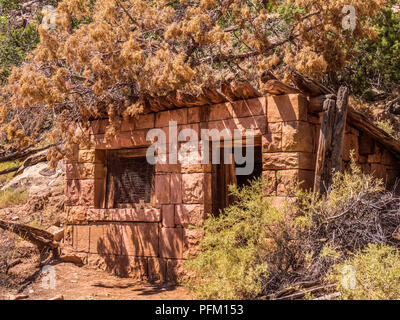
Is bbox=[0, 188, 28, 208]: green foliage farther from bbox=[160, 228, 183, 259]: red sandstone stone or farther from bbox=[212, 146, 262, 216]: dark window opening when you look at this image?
bbox=[212, 146, 262, 216]: dark window opening

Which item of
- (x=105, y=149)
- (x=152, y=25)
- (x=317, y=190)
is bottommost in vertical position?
(x=317, y=190)

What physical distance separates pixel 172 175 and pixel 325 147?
267cm

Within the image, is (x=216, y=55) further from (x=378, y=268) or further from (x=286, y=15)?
(x=378, y=268)

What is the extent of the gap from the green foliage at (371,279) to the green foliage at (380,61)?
6.56 meters

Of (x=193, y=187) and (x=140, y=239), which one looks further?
(x=140, y=239)

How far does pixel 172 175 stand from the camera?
7742 millimetres

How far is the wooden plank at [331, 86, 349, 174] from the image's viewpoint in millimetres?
6320

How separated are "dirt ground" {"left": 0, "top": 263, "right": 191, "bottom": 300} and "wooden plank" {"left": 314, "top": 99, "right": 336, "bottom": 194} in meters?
2.59

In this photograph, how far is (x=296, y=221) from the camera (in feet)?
19.1

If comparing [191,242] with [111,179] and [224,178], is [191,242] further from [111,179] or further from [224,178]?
[111,179]

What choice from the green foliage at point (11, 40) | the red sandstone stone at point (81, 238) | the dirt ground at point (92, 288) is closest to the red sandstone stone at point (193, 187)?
the dirt ground at point (92, 288)

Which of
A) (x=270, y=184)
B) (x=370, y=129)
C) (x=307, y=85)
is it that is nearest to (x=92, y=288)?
(x=270, y=184)
